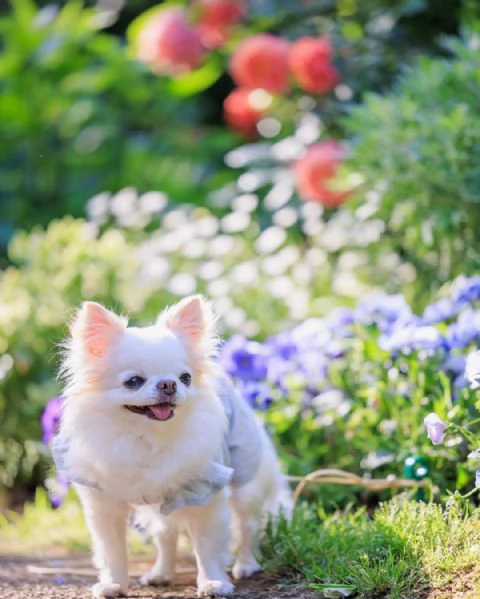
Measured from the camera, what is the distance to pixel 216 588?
2.91 meters

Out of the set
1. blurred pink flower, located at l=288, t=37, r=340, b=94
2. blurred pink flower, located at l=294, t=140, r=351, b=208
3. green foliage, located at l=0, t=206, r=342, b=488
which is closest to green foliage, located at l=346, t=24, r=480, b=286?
blurred pink flower, located at l=294, t=140, r=351, b=208

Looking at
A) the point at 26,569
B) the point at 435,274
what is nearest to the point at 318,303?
the point at 435,274

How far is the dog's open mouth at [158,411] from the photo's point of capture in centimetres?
269

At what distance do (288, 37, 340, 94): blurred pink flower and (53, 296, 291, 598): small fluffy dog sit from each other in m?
2.90

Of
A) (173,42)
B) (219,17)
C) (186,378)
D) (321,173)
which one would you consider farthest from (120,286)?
(186,378)

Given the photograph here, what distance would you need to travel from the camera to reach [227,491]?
10.0ft

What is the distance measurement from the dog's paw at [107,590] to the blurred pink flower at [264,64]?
3.50m

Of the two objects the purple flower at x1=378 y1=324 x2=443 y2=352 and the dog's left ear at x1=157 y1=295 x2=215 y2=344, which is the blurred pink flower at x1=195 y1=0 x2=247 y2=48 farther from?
the dog's left ear at x1=157 y1=295 x2=215 y2=344

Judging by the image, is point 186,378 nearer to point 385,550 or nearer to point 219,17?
point 385,550

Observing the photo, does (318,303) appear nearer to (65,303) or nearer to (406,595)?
(65,303)

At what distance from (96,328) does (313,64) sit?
3198 mm

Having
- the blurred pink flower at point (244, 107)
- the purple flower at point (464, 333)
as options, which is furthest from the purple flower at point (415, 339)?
the blurred pink flower at point (244, 107)

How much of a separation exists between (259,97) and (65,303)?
1.84 meters

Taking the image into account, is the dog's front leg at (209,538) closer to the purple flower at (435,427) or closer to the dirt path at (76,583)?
the dirt path at (76,583)
